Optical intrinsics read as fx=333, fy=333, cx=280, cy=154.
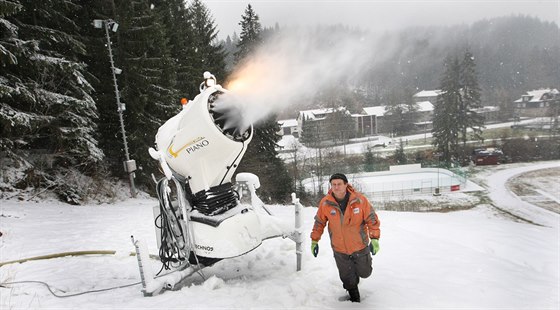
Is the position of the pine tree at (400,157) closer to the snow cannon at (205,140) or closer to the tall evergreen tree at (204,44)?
the tall evergreen tree at (204,44)

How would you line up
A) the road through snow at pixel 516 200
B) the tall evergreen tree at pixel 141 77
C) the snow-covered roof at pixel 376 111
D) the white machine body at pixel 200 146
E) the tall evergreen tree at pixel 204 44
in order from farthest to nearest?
the snow-covered roof at pixel 376 111
the road through snow at pixel 516 200
the tall evergreen tree at pixel 204 44
the tall evergreen tree at pixel 141 77
the white machine body at pixel 200 146

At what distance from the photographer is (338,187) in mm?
3719

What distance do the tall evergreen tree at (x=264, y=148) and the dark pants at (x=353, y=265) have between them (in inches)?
829

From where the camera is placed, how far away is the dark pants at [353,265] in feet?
12.4

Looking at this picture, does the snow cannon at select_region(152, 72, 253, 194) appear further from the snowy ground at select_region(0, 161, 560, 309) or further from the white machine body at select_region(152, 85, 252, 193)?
the snowy ground at select_region(0, 161, 560, 309)

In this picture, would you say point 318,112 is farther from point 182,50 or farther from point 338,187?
point 338,187

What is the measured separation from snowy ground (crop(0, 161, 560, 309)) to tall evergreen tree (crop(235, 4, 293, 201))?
17.7 meters

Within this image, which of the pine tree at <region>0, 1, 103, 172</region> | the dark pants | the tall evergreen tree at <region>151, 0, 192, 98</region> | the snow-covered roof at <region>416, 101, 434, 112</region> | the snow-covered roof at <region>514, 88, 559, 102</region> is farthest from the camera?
the snow-covered roof at <region>514, 88, 559, 102</region>

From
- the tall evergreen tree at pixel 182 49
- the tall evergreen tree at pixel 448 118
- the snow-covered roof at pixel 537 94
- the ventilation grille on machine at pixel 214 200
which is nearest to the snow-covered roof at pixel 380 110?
the tall evergreen tree at pixel 448 118

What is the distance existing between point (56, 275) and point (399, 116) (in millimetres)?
70605

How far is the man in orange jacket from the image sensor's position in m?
3.70

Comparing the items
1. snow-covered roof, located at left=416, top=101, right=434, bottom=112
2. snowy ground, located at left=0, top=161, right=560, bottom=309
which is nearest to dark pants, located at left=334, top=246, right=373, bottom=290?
snowy ground, located at left=0, top=161, right=560, bottom=309

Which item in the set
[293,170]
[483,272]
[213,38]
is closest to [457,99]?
[293,170]

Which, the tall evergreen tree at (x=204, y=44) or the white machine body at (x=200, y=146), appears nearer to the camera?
the white machine body at (x=200, y=146)
